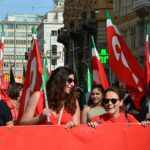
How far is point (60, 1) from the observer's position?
157 metres

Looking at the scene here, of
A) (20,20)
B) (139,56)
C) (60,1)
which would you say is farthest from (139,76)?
(20,20)

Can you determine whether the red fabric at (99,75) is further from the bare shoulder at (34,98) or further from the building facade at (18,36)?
the building facade at (18,36)

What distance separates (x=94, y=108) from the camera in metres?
8.02

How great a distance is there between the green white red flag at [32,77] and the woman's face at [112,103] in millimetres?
729

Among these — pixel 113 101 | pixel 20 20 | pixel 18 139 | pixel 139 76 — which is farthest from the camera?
pixel 20 20

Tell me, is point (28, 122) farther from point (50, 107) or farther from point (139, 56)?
point (139, 56)

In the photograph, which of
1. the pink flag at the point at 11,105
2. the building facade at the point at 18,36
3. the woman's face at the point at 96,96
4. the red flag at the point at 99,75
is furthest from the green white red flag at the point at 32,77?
the building facade at the point at 18,36

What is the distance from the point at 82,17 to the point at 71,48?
7.96 metres

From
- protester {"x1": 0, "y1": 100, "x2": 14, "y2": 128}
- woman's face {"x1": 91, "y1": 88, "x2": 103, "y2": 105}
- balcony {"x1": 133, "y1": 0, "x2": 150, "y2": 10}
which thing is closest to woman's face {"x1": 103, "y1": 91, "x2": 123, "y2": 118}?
protester {"x1": 0, "y1": 100, "x2": 14, "y2": 128}

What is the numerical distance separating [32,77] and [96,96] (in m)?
1.62

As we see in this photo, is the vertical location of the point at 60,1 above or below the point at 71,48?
above

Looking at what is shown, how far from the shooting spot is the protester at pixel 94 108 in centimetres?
753

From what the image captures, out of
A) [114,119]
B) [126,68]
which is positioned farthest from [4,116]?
[126,68]

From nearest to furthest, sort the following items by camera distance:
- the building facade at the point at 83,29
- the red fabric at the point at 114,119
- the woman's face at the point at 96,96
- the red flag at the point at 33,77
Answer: the red fabric at the point at 114,119
the red flag at the point at 33,77
the woman's face at the point at 96,96
the building facade at the point at 83,29
